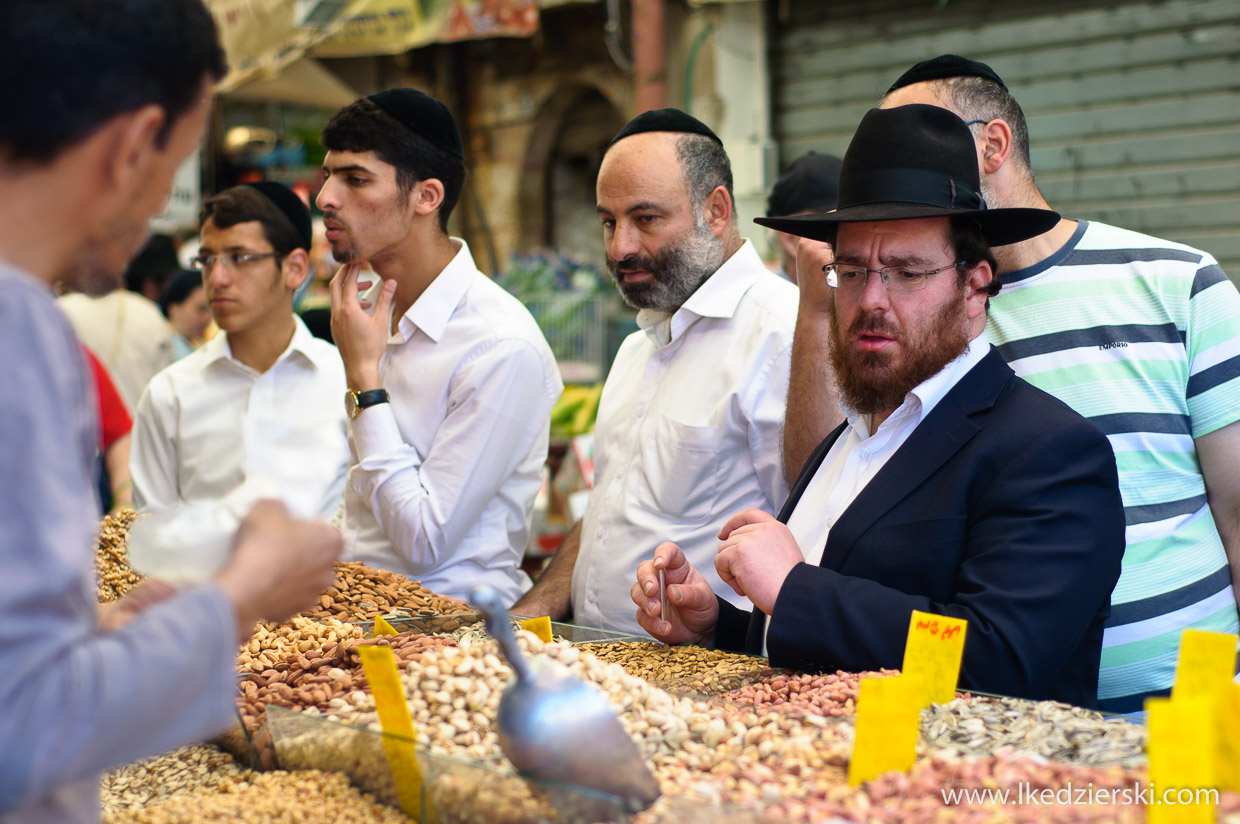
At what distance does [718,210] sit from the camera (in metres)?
2.95

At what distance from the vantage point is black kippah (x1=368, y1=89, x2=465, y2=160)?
2.88m

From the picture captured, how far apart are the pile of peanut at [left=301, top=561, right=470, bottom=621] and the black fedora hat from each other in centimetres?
111

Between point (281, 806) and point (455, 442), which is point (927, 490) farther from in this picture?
point (455, 442)

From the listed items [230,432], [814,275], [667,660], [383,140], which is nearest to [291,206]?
[230,432]

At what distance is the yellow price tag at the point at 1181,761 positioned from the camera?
3.37ft

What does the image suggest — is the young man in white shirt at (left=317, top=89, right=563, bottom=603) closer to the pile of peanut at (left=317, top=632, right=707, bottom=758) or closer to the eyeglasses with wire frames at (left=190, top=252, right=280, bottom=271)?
the eyeglasses with wire frames at (left=190, top=252, right=280, bottom=271)

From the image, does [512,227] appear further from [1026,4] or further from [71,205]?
[71,205]

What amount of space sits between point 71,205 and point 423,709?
2.57 ft

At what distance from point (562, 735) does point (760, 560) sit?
67 centimetres

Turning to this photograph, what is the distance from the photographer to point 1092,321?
213 centimetres

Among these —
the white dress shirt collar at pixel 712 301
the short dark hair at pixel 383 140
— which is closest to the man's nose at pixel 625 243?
the white dress shirt collar at pixel 712 301

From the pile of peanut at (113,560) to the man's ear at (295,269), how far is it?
103 centimetres

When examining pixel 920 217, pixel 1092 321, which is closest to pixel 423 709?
pixel 920 217

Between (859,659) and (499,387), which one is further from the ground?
(499,387)
